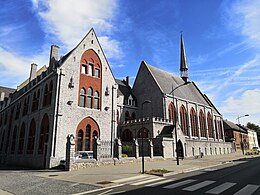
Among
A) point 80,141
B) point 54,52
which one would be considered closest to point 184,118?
point 80,141

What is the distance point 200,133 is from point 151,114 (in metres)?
15.5

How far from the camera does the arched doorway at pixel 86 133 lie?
27531mm

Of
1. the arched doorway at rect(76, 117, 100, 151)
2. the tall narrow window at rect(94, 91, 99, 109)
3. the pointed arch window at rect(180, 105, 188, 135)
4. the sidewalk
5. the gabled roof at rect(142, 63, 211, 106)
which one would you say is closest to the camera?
the sidewalk

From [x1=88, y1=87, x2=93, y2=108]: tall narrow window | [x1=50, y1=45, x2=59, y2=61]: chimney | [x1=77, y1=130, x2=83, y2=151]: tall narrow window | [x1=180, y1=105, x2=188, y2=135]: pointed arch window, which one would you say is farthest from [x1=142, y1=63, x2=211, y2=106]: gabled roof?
[x1=50, y1=45, x2=59, y2=61]: chimney

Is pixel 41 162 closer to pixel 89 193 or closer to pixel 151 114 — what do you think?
pixel 89 193

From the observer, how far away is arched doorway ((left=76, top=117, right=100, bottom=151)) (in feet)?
90.3

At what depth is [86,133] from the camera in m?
28.9

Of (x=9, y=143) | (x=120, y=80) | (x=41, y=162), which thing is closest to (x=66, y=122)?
(x=41, y=162)

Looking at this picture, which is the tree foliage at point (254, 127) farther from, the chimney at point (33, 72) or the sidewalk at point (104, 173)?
the chimney at point (33, 72)

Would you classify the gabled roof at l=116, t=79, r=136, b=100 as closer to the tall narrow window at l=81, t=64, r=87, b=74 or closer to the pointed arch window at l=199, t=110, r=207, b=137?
the tall narrow window at l=81, t=64, r=87, b=74

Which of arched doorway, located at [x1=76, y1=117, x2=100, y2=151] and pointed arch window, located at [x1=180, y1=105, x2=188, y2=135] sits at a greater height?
pointed arch window, located at [x1=180, y1=105, x2=188, y2=135]

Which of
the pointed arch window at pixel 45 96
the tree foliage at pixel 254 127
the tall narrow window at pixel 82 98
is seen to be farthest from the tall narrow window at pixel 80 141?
the tree foliage at pixel 254 127

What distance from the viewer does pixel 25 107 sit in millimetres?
36250

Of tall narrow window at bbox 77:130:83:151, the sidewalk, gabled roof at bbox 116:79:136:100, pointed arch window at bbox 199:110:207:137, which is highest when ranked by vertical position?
gabled roof at bbox 116:79:136:100
